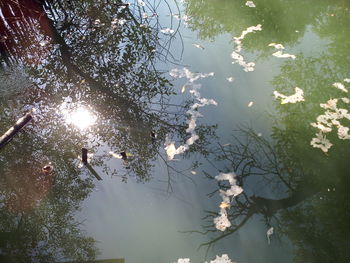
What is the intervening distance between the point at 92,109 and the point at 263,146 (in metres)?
2.79

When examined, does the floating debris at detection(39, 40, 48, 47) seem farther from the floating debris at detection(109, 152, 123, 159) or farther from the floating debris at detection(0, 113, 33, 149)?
the floating debris at detection(0, 113, 33, 149)

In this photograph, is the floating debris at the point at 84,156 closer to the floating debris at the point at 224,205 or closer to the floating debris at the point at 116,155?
the floating debris at the point at 116,155

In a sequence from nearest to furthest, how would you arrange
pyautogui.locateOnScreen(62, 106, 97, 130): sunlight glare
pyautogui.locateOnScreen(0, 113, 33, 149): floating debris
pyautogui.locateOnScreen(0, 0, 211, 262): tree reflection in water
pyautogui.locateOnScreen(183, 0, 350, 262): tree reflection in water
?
1. pyautogui.locateOnScreen(0, 113, 33, 149): floating debris
2. pyautogui.locateOnScreen(183, 0, 350, 262): tree reflection in water
3. pyautogui.locateOnScreen(0, 0, 211, 262): tree reflection in water
4. pyautogui.locateOnScreen(62, 106, 97, 130): sunlight glare

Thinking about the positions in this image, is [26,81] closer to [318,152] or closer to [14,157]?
[14,157]

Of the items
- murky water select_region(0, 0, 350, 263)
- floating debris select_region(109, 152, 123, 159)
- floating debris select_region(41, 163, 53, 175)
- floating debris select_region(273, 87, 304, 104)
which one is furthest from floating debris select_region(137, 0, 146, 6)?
floating debris select_region(41, 163, 53, 175)

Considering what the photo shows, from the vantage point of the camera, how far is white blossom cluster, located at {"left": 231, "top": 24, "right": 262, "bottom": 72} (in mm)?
4918

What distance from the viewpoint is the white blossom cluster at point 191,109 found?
12.9 ft

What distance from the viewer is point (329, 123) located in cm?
377

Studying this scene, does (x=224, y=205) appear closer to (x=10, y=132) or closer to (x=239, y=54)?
(x=10, y=132)

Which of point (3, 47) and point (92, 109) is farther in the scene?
point (3, 47)

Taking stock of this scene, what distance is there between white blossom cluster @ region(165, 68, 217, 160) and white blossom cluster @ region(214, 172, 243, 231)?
2.14 ft

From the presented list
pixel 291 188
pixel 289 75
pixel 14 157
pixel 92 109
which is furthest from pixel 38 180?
pixel 289 75

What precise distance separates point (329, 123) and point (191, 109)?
77.1 inches

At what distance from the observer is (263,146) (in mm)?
3986
